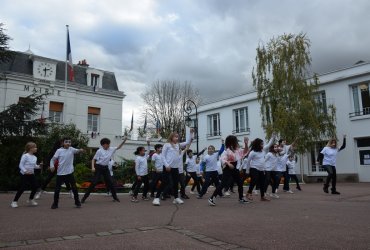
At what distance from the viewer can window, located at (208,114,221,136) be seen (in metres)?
35.4

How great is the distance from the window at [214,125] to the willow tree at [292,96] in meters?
9.00

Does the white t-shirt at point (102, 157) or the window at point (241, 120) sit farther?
the window at point (241, 120)

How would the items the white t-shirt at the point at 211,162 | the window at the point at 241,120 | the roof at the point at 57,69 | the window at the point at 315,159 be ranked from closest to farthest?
the white t-shirt at the point at 211,162, the window at the point at 315,159, the roof at the point at 57,69, the window at the point at 241,120

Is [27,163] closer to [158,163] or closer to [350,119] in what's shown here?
[158,163]

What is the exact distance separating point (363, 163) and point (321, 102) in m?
4.83

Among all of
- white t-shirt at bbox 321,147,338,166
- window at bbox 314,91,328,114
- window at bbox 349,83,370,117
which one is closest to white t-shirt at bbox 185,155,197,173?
white t-shirt at bbox 321,147,338,166

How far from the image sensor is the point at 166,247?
461 centimetres

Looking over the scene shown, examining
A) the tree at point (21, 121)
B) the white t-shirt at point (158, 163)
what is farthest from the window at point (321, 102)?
the tree at point (21, 121)

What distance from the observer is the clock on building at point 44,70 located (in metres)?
29.3

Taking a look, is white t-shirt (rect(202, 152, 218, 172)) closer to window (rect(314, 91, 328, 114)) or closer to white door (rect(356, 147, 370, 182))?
window (rect(314, 91, 328, 114))

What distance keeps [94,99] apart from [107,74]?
3964 mm

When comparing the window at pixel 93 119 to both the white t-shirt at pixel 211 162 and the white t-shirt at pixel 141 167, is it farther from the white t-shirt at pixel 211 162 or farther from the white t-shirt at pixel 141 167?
the white t-shirt at pixel 211 162

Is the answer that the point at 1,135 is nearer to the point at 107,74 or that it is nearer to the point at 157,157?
the point at 157,157

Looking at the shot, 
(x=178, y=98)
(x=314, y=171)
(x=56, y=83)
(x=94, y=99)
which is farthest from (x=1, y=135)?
(x=178, y=98)
